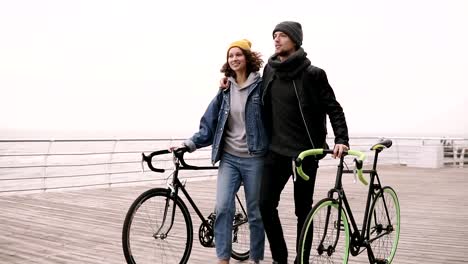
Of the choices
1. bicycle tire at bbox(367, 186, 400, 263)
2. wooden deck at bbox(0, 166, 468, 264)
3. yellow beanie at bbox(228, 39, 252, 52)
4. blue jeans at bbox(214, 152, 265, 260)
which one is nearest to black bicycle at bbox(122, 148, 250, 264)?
blue jeans at bbox(214, 152, 265, 260)

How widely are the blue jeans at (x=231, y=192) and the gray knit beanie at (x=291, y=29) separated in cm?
83

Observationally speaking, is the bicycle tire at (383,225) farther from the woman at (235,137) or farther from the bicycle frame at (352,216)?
the woman at (235,137)

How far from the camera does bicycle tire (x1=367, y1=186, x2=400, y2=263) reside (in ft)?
13.9

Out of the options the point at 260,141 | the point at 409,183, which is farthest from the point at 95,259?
the point at 409,183

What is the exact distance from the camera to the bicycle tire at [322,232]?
3.46 meters

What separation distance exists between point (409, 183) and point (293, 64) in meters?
10.6

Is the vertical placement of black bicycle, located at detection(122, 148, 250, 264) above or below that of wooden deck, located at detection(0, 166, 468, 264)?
above

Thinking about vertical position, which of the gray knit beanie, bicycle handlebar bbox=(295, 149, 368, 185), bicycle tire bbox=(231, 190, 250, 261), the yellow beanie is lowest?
bicycle tire bbox=(231, 190, 250, 261)

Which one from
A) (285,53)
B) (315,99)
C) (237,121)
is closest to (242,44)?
(285,53)

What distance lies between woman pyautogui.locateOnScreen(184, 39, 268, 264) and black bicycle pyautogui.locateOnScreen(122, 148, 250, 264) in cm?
19

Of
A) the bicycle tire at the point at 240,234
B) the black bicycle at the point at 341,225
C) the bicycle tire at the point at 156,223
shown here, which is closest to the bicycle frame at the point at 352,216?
the black bicycle at the point at 341,225

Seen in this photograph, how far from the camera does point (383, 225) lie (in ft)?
14.4

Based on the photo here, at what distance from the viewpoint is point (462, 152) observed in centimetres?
2183

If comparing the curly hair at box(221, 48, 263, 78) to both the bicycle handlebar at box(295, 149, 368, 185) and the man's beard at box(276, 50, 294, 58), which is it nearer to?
the man's beard at box(276, 50, 294, 58)
